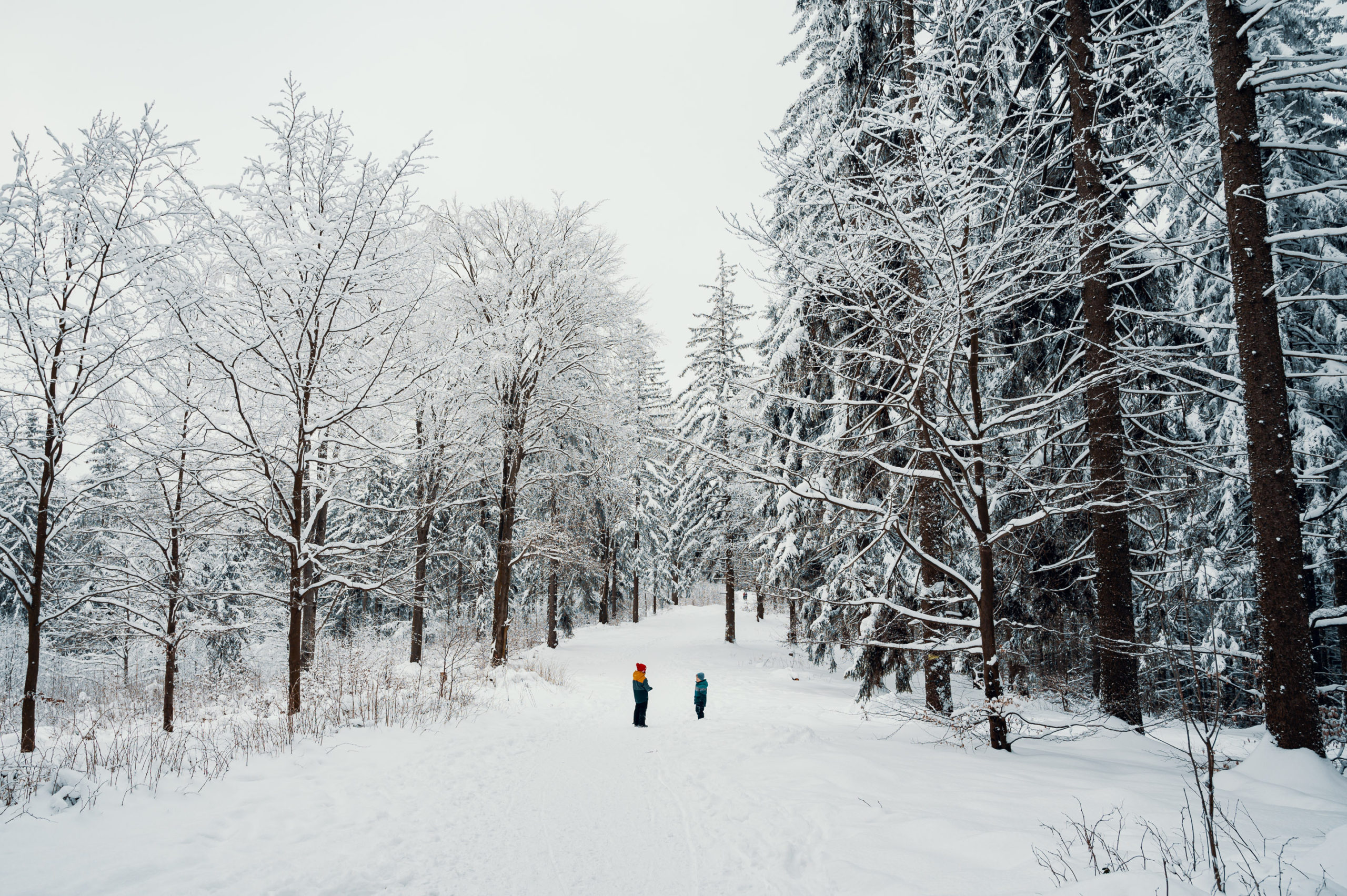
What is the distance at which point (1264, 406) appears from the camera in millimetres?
5066

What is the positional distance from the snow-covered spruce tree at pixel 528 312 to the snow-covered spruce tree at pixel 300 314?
208 inches

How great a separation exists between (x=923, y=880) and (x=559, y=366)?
12.0 metres

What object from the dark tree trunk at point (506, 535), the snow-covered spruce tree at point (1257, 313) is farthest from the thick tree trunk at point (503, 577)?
the snow-covered spruce tree at point (1257, 313)

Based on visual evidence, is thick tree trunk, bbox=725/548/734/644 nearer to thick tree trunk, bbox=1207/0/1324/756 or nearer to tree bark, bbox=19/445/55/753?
thick tree trunk, bbox=1207/0/1324/756

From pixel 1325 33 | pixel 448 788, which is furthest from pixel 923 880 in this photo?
pixel 1325 33

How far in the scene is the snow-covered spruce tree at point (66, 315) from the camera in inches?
217

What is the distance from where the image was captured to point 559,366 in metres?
13.6

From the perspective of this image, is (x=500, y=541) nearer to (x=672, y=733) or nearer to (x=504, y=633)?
(x=504, y=633)

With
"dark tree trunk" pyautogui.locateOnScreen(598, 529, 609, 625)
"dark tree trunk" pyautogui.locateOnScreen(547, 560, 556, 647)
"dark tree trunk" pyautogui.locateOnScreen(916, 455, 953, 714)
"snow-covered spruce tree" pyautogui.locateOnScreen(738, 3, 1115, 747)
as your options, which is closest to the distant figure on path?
"snow-covered spruce tree" pyautogui.locateOnScreen(738, 3, 1115, 747)

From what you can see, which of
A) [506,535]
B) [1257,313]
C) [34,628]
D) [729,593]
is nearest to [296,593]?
[34,628]

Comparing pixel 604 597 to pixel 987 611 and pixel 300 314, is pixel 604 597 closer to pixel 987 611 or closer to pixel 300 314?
pixel 300 314

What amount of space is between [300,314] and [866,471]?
335 inches

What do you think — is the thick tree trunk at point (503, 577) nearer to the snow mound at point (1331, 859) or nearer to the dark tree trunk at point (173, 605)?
the dark tree trunk at point (173, 605)

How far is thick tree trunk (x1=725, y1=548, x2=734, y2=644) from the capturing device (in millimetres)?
21922
